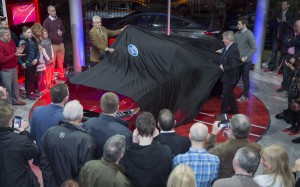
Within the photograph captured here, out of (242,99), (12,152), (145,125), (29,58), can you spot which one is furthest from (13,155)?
(242,99)

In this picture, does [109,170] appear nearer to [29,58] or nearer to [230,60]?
[230,60]

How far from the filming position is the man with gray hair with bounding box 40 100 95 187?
12.6ft

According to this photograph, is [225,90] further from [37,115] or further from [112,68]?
[37,115]

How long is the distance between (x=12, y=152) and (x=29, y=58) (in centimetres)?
467

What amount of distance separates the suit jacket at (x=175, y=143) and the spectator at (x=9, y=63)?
15.2 ft

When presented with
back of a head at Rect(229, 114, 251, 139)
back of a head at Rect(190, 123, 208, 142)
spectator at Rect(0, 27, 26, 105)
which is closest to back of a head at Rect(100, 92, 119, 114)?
back of a head at Rect(190, 123, 208, 142)

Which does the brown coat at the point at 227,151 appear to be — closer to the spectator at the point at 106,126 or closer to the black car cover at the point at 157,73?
the spectator at the point at 106,126

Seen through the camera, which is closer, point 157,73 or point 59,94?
point 59,94

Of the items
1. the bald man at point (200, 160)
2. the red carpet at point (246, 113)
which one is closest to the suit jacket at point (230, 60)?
the red carpet at point (246, 113)

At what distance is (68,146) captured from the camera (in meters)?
3.84

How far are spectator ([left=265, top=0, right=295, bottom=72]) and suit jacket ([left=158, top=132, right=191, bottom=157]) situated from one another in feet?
22.4

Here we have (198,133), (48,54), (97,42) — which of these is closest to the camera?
(198,133)

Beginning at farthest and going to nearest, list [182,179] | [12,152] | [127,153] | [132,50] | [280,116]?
[280,116] < [132,50] < [12,152] < [127,153] < [182,179]

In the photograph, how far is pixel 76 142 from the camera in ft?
12.6
